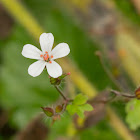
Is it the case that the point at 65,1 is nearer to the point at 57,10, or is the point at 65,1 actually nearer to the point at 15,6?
the point at 57,10

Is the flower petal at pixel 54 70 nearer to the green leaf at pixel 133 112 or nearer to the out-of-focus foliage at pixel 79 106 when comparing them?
the out-of-focus foliage at pixel 79 106

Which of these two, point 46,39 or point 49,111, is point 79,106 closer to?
point 49,111

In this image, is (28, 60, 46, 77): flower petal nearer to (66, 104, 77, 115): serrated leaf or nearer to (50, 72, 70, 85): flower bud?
(50, 72, 70, 85): flower bud

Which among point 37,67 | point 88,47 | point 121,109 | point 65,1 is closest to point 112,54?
point 88,47

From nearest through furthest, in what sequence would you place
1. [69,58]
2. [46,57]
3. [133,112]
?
[46,57] → [133,112] → [69,58]

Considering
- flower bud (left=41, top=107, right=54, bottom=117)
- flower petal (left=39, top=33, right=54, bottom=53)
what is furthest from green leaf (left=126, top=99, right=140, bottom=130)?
flower petal (left=39, top=33, right=54, bottom=53)

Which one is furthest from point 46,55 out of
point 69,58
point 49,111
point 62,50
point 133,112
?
point 69,58

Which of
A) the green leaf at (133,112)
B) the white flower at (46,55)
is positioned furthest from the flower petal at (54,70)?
the green leaf at (133,112)
